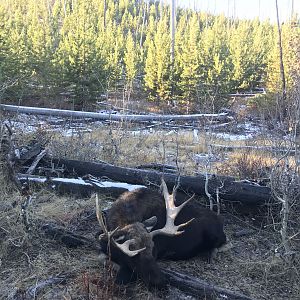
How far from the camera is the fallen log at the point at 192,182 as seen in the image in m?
6.05

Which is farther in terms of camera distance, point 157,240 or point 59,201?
point 59,201

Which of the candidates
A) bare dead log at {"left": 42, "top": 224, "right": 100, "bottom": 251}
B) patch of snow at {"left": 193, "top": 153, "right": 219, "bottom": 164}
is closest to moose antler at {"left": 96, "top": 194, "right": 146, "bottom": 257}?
bare dead log at {"left": 42, "top": 224, "right": 100, "bottom": 251}

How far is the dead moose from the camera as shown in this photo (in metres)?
4.12

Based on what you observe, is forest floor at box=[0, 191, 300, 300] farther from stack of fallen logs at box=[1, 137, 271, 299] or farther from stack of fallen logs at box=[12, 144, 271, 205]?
stack of fallen logs at box=[12, 144, 271, 205]

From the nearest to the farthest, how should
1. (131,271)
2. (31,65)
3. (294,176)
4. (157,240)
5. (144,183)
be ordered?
(131,271)
(157,240)
(294,176)
(144,183)
(31,65)

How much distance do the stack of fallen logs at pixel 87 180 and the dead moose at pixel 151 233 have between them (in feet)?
1.82

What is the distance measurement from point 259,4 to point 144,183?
89585 millimetres

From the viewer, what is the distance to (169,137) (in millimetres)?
14492

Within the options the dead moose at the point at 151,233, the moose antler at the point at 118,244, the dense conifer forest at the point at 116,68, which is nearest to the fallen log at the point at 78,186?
the dead moose at the point at 151,233

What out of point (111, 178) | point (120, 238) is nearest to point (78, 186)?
point (111, 178)

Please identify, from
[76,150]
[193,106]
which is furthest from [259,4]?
[76,150]

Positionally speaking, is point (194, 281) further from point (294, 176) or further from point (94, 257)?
point (294, 176)

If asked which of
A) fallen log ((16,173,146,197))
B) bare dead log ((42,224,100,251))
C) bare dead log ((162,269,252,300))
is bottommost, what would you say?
bare dead log ((162,269,252,300))

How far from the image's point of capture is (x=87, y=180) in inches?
266
